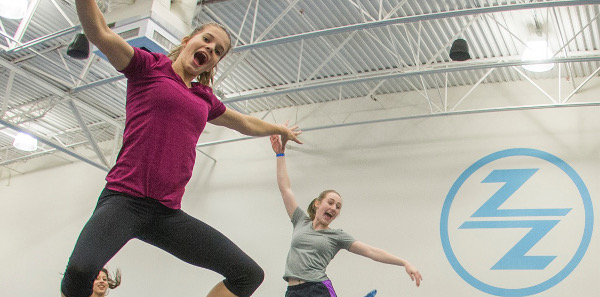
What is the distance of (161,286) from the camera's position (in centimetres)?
1003

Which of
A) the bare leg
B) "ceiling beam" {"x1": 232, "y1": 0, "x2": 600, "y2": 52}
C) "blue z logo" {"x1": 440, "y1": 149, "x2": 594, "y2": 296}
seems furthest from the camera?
"blue z logo" {"x1": 440, "y1": 149, "x2": 594, "y2": 296}

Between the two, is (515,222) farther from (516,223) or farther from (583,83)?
(583,83)

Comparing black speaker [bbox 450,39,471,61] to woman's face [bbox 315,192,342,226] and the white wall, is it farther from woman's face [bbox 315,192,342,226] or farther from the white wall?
woman's face [bbox 315,192,342,226]

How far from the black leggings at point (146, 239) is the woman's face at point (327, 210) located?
185 centimetres

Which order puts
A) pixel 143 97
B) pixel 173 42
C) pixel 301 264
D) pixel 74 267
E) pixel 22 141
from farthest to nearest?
pixel 22 141 → pixel 173 42 → pixel 301 264 → pixel 143 97 → pixel 74 267

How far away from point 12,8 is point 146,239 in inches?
218

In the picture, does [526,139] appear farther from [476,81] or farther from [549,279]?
[549,279]

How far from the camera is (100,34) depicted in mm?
1683

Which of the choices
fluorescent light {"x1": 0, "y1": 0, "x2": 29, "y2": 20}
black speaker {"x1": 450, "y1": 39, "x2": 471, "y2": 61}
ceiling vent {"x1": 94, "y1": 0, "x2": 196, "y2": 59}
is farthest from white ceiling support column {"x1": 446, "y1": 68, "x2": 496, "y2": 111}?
fluorescent light {"x1": 0, "y1": 0, "x2": 29, "y2": 20}

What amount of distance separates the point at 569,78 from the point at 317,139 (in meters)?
3.65

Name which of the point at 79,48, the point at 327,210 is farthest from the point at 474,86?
the point at 327,210

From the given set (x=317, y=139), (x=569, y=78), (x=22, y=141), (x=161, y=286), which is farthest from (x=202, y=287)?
(x=569, y=78)

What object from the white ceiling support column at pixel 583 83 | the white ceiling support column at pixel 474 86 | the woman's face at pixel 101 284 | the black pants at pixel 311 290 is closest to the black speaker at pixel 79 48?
the woman's face at pixel 101 284

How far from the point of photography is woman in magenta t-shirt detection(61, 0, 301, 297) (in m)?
1.70
